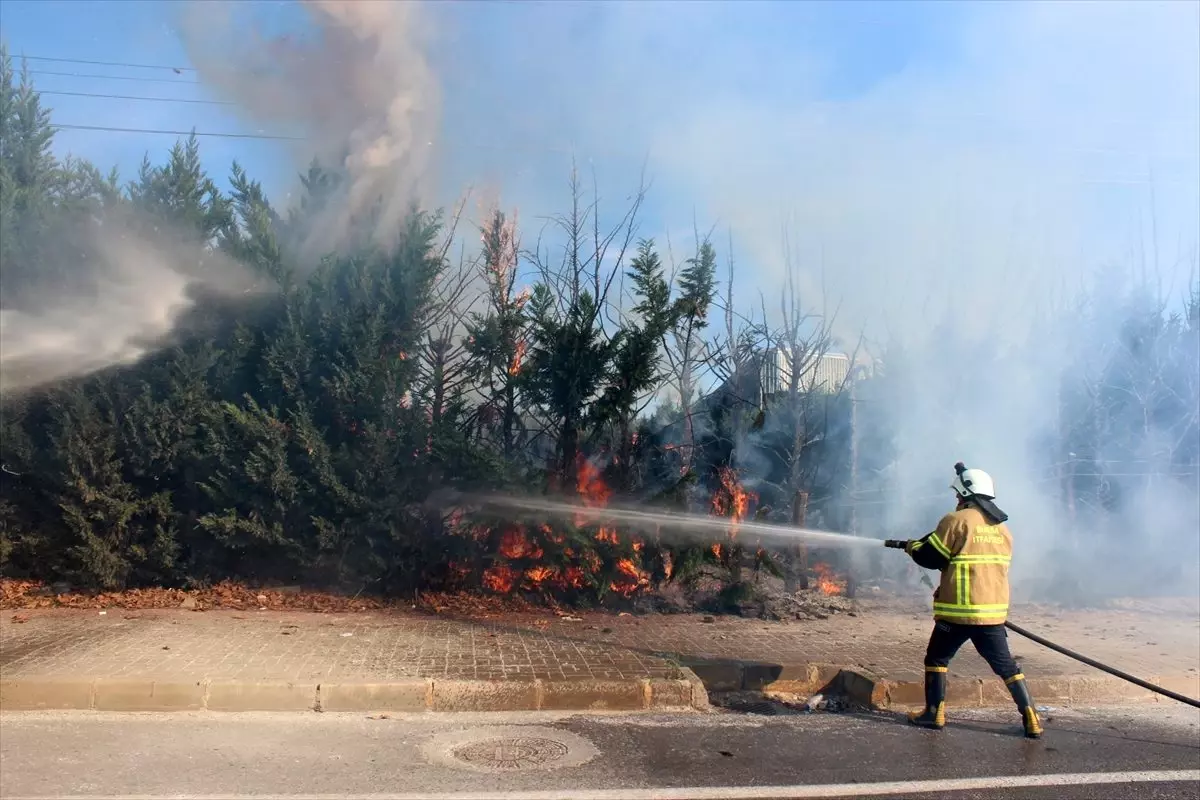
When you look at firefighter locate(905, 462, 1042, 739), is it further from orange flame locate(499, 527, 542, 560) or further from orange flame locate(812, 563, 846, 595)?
orange flame locate(812, 563, 846, 595)

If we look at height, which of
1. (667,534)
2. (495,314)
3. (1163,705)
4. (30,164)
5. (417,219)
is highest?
(30,164)

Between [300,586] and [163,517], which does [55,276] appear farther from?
→ [300,586]

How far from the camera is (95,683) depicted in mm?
5473

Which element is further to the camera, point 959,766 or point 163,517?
point 163,517

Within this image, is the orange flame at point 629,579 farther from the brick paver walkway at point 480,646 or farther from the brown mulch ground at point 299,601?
the brick paver walkway at point 480,646

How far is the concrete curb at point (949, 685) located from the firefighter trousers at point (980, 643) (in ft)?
2.58

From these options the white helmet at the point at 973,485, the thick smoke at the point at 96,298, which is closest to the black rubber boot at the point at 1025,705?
the white helmet at the point at 973,485

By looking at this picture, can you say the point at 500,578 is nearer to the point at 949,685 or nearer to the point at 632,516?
the point at 632,516

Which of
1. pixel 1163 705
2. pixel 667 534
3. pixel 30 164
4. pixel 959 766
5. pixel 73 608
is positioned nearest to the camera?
pixel 959 766

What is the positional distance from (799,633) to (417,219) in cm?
555

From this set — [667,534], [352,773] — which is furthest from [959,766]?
[667,534]

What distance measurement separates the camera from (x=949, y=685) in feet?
20.5

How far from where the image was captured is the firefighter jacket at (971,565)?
536 centimetres

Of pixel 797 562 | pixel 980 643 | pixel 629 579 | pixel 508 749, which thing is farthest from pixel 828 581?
pixel 508 749
